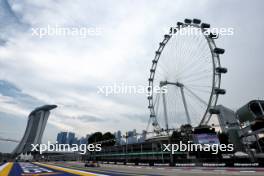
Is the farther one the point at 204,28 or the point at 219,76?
the point at 204,28

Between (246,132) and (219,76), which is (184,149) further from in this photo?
(219,76)

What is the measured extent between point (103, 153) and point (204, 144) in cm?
7271

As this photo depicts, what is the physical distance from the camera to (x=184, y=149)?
75938 mm

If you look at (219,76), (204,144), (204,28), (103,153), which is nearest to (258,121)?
(204,144)

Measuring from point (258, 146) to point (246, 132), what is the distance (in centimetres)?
687

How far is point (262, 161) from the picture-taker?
30.7 metres

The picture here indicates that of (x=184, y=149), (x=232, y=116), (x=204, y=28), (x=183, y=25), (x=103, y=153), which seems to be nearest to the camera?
(x=204, y=28)

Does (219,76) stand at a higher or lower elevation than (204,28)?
lower

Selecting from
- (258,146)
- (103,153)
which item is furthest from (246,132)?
(103,153)

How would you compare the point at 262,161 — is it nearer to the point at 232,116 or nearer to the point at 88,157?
the point at 232,116

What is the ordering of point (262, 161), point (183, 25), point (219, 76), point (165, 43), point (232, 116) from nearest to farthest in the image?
1. point (262, 161)
2. point (219, 76)
3. point (183, 25)
4. point (165, 43)
5. point (232, 116)

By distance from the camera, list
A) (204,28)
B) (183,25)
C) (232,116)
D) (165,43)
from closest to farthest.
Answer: (204,28) → (183,25) → (165,43) → (232,116)

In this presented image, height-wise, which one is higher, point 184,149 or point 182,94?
point 182,94

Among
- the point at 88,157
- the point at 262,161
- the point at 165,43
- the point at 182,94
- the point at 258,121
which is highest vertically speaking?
the point at 165,43
